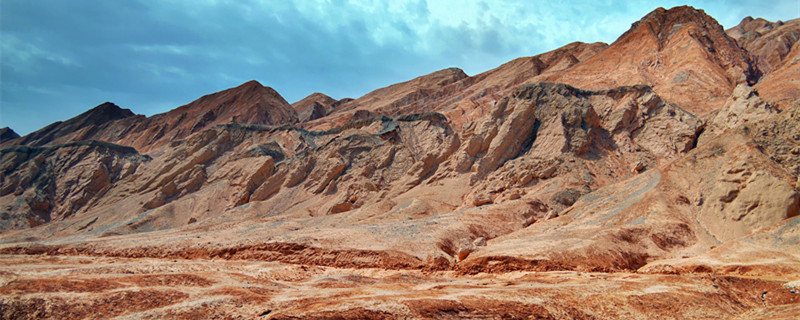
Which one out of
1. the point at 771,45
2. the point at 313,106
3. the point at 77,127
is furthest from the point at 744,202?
the point at 77,127

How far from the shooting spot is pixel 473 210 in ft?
98.5

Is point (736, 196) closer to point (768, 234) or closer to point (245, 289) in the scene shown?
point (768, 234)

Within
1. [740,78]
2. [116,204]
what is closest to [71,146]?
[116,204]

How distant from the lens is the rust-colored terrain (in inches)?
519

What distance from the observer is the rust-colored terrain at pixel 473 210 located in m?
13.2

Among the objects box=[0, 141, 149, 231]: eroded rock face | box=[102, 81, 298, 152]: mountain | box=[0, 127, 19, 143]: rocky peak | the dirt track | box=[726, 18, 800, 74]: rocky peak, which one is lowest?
the dirt track

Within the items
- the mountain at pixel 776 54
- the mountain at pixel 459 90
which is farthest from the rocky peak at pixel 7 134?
the mountain at pixel 776 54

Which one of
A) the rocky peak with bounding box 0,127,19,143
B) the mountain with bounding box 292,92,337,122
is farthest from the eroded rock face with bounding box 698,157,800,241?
the rocky peak with bounding box 0,127,19,143

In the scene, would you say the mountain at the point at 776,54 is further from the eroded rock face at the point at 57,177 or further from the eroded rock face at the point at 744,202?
the eroded rock face at the point at 57,177

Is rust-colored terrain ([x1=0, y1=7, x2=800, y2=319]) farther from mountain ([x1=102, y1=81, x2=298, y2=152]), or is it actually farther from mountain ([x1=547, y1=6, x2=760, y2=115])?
mountain ([x1=102, y1=81, x2=298, y2=152])

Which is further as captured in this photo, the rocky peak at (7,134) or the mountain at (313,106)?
the mountain at (313,106)

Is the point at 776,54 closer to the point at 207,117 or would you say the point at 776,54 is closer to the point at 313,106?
the point at 313,106

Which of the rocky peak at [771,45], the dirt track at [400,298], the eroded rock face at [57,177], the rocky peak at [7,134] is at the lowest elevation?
the dirt track at [400,298]

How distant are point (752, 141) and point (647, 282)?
14.4 meters
